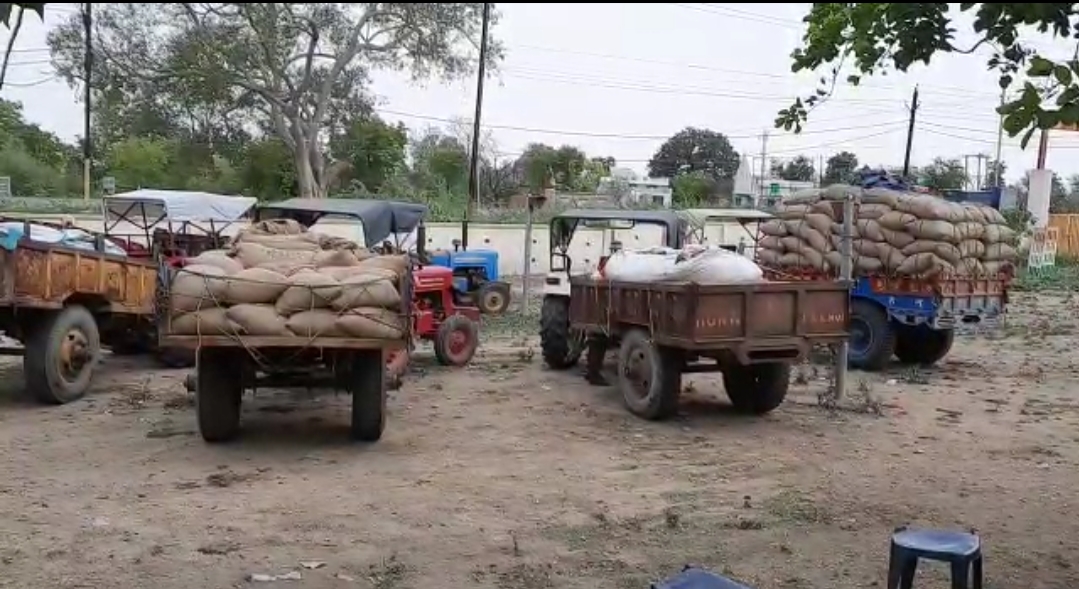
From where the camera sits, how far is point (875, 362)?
12359 mm

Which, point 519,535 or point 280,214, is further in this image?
point 280,214

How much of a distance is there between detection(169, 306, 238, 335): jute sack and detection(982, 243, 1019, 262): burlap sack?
9.14 metres

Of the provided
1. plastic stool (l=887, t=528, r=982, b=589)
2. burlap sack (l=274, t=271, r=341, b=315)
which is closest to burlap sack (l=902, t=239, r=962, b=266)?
burlap sack (l=274, t=271, r=341, b=315)

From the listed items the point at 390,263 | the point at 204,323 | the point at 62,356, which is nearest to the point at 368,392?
the point at 390,263

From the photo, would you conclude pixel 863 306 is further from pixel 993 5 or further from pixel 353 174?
pixel 353 174

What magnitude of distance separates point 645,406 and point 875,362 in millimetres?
4378

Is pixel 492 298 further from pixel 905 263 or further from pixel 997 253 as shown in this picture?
pixel 997 253

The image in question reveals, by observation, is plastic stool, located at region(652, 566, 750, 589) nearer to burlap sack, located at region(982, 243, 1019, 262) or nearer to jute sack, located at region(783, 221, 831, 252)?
jute sack, located at region(783, 221, 831, 252)

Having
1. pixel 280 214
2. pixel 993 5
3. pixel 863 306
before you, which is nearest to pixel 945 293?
pixel 863 306

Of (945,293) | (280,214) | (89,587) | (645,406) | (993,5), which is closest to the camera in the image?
(993,5)

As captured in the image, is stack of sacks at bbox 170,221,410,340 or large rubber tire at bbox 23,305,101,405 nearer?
stack of sacks at bbox 170,221,410,340

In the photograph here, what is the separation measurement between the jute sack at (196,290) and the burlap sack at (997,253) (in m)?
9.13

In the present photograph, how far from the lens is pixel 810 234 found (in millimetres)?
13078

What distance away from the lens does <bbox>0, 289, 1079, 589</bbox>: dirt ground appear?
5.27 meters
